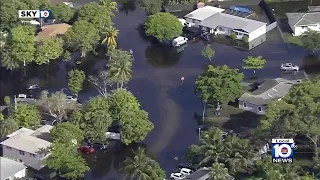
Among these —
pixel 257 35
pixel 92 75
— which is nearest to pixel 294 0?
pixel 257 35

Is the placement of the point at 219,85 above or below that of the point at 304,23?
below

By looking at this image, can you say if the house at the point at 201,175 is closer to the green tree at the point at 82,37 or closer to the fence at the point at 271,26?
the green tree at the point at 82,37

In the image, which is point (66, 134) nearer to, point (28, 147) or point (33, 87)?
point (28, 147)

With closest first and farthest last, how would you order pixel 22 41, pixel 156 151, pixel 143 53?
1. pixel 156 151
2. pixel 22 41
3. pixel 143 53

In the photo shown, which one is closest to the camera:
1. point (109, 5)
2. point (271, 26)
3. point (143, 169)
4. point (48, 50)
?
point (143, 169)

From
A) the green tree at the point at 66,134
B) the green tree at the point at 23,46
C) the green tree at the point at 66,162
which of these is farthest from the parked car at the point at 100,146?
the green tree at the point at 23,46

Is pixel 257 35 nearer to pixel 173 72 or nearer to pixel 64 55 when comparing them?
pixel 173 72


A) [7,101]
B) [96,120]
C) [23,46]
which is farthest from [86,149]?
[23,46]

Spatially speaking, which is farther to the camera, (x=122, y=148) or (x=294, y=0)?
(x=294, y=0)
